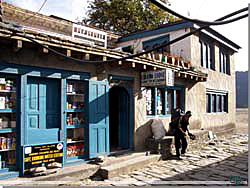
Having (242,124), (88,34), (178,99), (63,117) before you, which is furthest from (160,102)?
(242,124)

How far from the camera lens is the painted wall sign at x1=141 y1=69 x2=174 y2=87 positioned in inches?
311

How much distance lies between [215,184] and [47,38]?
577 cm

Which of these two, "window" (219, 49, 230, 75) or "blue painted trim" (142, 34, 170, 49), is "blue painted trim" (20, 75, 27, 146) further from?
"window" (219, 49, 230, 75)

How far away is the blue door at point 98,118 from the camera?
696cm

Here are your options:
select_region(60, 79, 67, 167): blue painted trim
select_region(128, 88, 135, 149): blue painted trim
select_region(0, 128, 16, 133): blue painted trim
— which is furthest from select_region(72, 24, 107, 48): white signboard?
select_region(0, 128, 16, 133): blue painted trim

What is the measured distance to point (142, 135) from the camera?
345 inches

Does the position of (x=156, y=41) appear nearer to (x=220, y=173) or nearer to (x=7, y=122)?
(x=220, y=173)

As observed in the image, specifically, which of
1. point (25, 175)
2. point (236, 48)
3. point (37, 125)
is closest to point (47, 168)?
point (25, 175)

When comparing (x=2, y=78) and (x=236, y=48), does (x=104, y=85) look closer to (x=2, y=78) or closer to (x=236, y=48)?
(x=2, y=78)

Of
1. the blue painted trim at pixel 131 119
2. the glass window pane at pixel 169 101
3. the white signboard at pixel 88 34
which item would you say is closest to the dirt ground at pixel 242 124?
the glass window pane at pixel 169 101

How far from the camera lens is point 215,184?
6066 mm

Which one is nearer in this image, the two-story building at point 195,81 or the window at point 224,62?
the two-story building at point 195,81

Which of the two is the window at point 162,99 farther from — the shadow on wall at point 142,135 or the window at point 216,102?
the window at point 216,102

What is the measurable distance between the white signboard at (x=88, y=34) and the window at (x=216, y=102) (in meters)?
8.22
